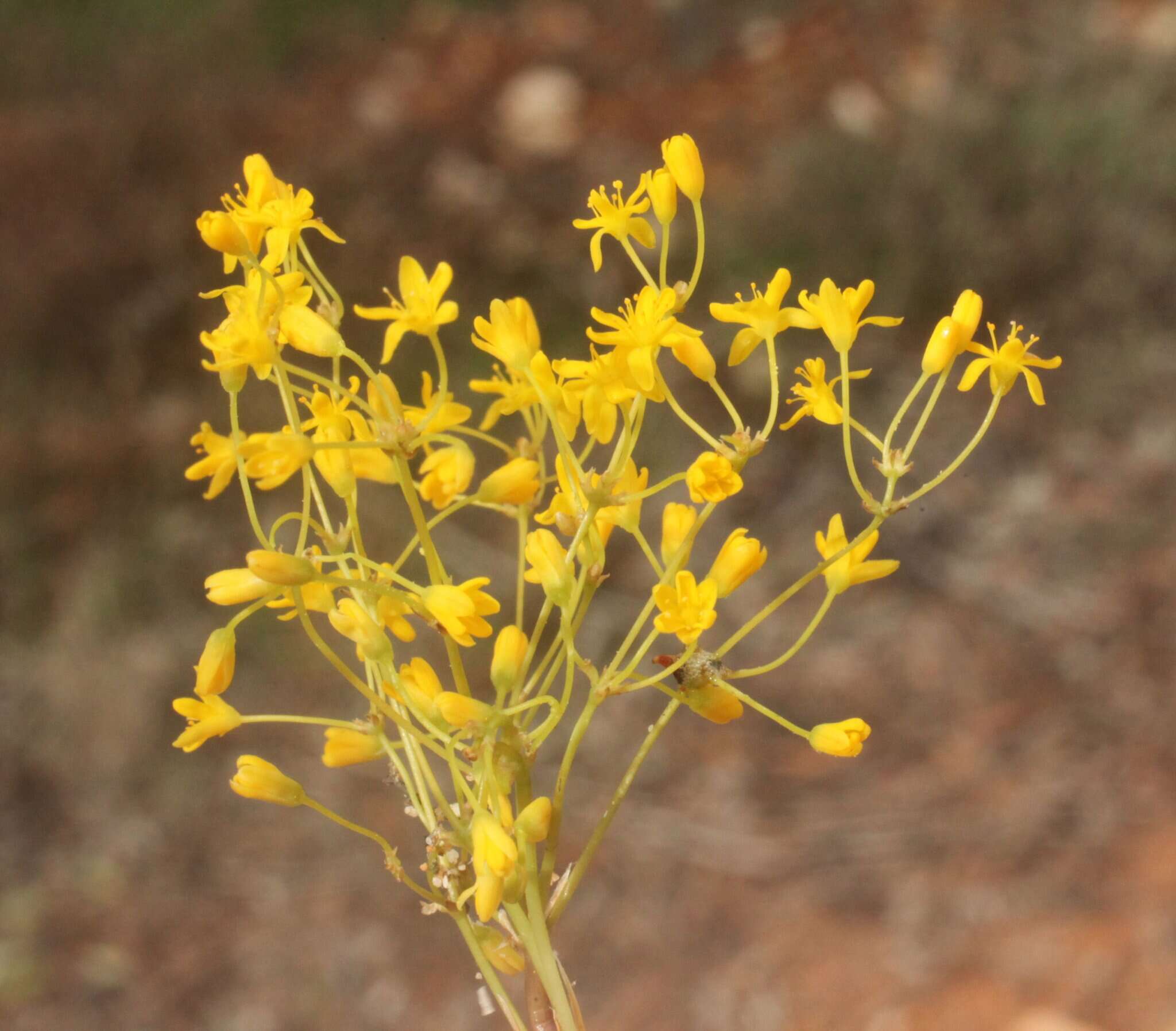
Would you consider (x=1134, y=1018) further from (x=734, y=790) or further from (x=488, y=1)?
(x=488, y=1)

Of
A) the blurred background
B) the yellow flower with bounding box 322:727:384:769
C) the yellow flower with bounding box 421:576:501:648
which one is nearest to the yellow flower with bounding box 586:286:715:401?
the yellow flower with bounding box 421:576:501:648

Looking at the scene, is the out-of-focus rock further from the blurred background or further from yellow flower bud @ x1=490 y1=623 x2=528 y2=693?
yellow flower bud @ x1=490 y1=623 x2=528 y2=693

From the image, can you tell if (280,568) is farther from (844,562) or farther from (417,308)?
(844,562)

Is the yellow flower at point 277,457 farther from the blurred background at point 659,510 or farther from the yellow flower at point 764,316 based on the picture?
the blurred background at point 659,510

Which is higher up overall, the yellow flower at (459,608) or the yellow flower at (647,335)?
the yellow flower at (647,335)

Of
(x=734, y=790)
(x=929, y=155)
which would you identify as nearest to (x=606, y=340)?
(x=734, y=790)

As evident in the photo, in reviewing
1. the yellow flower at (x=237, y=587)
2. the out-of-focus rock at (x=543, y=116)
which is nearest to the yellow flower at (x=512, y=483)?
the yellow flower at (x=237, y=587)

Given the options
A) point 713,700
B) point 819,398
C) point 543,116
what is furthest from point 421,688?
point 543,116
